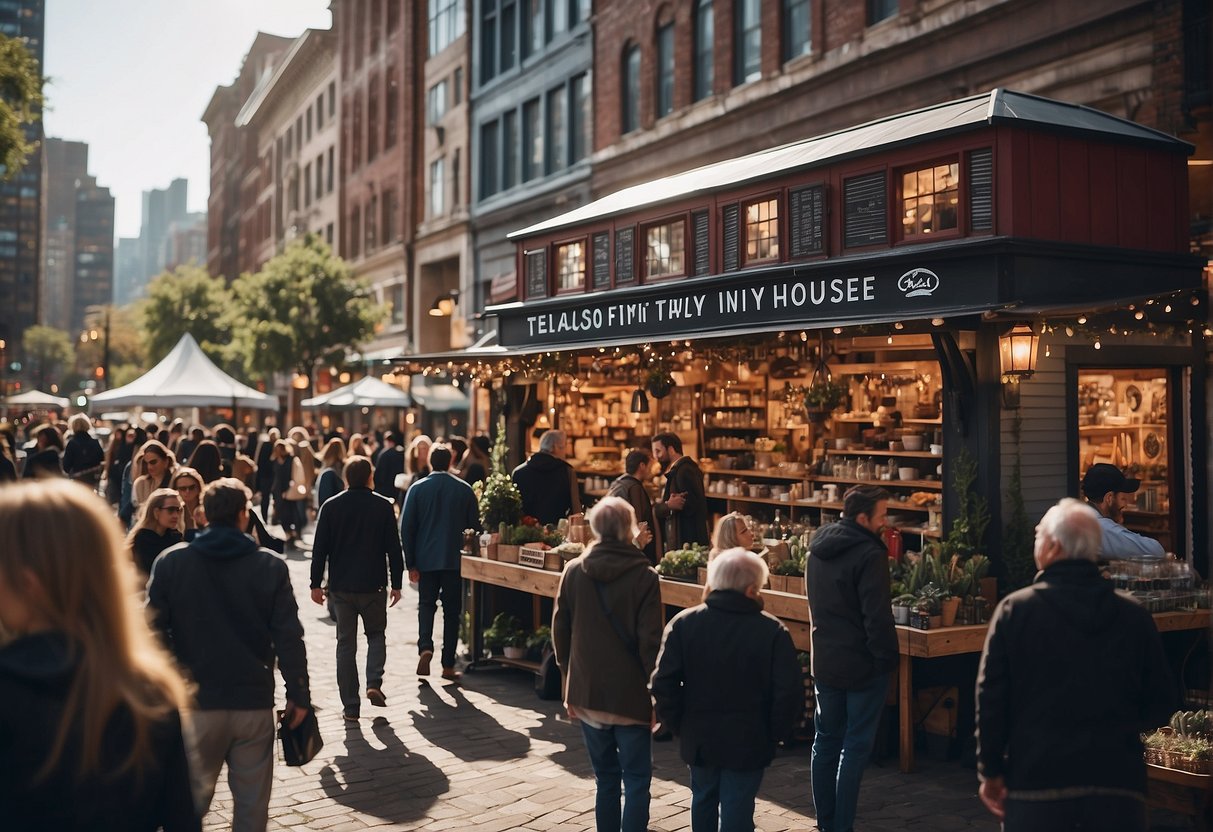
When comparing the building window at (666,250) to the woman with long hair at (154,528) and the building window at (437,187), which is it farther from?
the building window at (437,187)

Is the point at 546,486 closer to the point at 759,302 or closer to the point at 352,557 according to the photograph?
the point at 759,302

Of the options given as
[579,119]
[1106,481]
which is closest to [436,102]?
[579,119]

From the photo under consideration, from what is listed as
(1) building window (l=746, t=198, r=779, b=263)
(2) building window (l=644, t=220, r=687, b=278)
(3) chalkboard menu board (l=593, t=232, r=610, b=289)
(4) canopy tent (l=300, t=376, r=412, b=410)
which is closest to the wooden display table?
(1) building window (l=746, t=198, r=779, b=263)

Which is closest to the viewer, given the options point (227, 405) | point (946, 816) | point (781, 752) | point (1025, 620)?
point (1025, 620)

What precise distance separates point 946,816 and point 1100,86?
10.7 metres

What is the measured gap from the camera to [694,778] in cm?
563

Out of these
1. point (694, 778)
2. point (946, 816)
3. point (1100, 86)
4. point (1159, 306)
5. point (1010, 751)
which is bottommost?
point (946, 816)

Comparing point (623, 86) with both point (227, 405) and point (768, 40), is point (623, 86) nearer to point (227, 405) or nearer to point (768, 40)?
point (768, 40)

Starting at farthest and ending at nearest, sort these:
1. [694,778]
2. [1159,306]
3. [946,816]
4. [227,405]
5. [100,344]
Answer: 1. [100,344]
2. [227,405]
3. [1159,306]
4. [946,816]
5. [694,778]

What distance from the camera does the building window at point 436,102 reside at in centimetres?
3703

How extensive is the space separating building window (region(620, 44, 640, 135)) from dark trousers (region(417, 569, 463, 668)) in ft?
56.0

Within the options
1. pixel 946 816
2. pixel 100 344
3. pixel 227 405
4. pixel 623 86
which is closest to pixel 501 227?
pixel 623 86

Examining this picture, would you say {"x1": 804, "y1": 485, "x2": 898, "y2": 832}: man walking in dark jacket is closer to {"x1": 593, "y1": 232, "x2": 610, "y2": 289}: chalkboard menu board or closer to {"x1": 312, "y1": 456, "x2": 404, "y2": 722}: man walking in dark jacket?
{"x1": 312, "y1": 456, "x2": 404, "y2": 722}: man walking in dark jacket

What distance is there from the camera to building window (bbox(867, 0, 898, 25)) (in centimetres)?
1869
